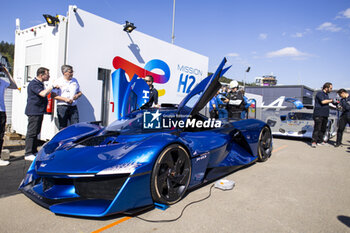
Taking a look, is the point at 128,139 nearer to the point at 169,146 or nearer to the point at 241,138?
the point at 169,146

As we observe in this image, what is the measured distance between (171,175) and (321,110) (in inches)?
222

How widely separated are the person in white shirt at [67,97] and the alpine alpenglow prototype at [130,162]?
4.33 ft

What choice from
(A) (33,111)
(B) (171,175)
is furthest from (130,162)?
(A) (33,111)

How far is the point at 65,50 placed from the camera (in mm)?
5016

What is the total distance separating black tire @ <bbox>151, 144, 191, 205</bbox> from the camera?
2359 mm

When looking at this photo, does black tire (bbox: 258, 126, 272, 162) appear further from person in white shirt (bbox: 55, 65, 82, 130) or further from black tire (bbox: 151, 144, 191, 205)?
person in white shirt (bbox: 55, 65, 82, 130)

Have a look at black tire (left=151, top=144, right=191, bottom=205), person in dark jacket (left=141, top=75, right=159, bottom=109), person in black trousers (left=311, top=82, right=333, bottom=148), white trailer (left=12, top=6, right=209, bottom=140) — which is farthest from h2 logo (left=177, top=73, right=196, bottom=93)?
black tire (left=151, top=144, right=191, bottom=205)

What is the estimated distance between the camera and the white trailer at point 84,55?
5.04m

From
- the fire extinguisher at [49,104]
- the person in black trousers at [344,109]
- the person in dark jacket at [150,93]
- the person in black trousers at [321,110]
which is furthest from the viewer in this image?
the person in black trousers at [344,109]

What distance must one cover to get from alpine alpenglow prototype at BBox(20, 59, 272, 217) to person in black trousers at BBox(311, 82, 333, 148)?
4041mm

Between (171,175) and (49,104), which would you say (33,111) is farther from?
(171,175)

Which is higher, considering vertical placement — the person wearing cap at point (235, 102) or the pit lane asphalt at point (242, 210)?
the person wearing cap at point (235, 102)

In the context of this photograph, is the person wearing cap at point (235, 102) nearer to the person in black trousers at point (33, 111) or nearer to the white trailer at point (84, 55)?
the white trailer at point (84, 55)

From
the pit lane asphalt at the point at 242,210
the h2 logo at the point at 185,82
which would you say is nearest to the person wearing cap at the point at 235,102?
the h2 logo at the point at 185,82
